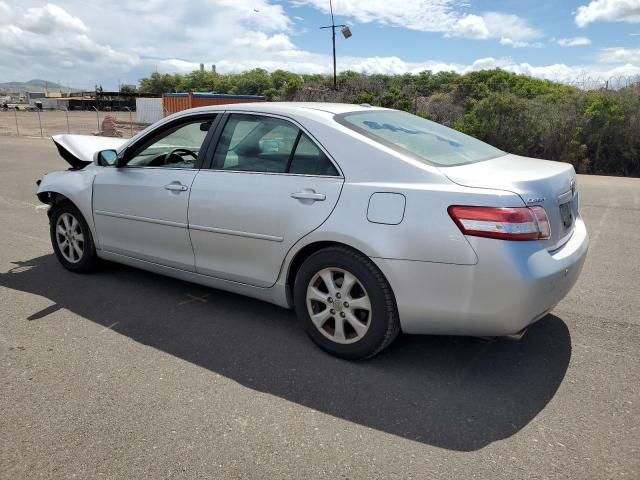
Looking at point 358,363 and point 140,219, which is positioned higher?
point 140,219

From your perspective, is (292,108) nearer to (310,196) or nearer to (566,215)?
(310,196)

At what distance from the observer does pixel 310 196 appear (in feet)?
11.3

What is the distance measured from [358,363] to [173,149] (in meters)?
2.58

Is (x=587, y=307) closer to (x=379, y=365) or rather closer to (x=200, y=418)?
(x=379, y=365)

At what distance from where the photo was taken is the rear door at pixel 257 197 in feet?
11.4

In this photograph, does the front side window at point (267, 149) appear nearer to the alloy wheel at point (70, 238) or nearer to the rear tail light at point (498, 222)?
the rear tail light at point (498, 222)

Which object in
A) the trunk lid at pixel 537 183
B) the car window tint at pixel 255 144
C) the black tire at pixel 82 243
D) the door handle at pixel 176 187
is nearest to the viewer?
the trunk lid at pixel 537 183

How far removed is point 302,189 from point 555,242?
5.14 feet

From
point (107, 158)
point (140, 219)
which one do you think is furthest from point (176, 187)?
point (107, 158)

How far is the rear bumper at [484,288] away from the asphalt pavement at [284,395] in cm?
42

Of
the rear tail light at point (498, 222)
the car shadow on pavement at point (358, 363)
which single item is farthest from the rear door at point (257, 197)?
the rear tail light at point (498, 222)

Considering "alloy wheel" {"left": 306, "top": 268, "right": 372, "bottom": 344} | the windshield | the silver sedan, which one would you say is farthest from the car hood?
"alloy wheel" {"left": 306, "top": 268, "right": 372, "bottom": 344}

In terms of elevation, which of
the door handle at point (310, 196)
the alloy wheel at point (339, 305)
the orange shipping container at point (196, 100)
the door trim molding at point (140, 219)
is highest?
the orange shipping container at point (196, 100)

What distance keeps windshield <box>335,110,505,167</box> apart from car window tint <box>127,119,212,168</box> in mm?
1388
